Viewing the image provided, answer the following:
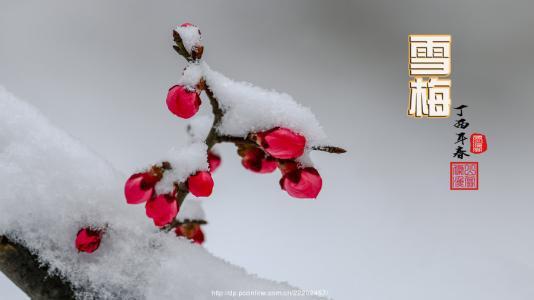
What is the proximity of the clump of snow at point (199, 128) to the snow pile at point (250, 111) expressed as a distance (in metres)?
0.08

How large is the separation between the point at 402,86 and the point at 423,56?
67cm

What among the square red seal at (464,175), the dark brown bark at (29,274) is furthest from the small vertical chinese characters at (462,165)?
the dark brown bark at (29,274)

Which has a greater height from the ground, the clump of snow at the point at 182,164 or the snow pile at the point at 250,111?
the snow pile at the point at 250,111

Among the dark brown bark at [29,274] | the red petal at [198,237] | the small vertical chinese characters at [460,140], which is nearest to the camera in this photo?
the dark brown bark at [29,274]

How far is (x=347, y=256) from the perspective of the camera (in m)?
1.28

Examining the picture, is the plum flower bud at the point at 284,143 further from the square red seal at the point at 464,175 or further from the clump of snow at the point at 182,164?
the square red seal at the point at 464,175

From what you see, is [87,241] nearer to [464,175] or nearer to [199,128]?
[199,128]

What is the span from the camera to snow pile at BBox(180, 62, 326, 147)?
46 centimetres

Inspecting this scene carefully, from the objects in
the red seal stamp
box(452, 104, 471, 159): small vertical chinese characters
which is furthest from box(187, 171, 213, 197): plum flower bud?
the red seal stamp

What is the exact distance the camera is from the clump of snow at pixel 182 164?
1.50 ft

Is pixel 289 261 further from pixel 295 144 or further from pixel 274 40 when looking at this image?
pixel 274 40

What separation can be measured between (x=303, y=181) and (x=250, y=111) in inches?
3.2

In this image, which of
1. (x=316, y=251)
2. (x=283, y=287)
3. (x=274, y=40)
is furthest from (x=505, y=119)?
(x=283, y=287)

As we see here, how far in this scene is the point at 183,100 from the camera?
0.46 m
